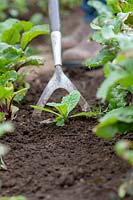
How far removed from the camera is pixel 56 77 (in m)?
2.30

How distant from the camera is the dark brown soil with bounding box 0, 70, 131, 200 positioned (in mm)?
1551

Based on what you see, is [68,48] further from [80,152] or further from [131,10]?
[80,152]

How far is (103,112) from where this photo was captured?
7.04 ft

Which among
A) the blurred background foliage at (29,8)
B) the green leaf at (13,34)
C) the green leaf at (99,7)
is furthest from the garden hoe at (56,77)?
the blurred background foliage at (29,8)

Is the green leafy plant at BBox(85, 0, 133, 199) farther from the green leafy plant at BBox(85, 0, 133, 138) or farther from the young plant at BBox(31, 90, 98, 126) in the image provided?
the young plant at BBox(31, 90, 98, 126)

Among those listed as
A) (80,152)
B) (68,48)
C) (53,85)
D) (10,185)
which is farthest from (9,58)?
(68,48)

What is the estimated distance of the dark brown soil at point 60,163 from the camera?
1.55 meters

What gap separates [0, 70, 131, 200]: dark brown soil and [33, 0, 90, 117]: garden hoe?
0.10 m

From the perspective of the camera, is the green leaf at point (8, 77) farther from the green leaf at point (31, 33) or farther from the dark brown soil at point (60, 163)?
the green leaf at point (31, 33)

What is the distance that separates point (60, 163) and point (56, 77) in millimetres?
619

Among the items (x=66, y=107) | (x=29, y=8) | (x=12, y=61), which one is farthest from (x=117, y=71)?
(x=29, y=8)

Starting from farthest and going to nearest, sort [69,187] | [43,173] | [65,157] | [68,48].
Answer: [68,48]
[65,157]
[43,173]
[69,187]

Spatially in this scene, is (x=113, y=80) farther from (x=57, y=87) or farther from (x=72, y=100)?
(x=57, y=87)

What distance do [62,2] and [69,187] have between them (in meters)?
3.35
